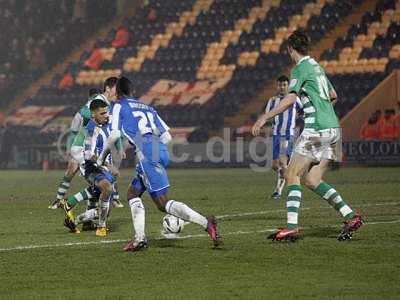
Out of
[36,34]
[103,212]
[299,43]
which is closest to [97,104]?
[103,212]

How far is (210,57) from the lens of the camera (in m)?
43.6

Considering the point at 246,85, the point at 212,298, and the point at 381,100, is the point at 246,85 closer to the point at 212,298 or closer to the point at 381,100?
the point at 381,100

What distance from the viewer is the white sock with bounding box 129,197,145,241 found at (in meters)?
11.5

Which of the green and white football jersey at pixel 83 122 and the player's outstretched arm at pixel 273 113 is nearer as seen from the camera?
the player's outstretched arm at pixel 273 113

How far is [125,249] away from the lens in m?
11.5

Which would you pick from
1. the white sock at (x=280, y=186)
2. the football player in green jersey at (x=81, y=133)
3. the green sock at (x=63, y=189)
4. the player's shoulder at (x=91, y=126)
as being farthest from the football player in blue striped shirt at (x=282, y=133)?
the player's shoulder at (x=91, y=126)

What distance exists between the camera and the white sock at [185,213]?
11.5 meters

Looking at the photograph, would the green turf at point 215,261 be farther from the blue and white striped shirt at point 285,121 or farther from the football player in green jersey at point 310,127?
the blue and white striped shirt at point 285,121

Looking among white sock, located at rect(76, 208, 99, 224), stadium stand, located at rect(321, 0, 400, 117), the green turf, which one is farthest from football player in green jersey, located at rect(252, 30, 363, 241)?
stadium stand, located at rect(321, 0, 400, 117)

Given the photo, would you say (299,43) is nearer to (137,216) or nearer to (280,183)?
(137,216)

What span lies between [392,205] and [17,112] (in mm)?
30564

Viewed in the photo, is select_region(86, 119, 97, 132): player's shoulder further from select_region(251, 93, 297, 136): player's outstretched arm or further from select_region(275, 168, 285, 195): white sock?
select_region(275, 168, 285, 195): white sock

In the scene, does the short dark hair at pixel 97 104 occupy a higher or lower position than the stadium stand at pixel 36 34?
lower

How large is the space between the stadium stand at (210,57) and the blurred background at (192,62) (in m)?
0.05
